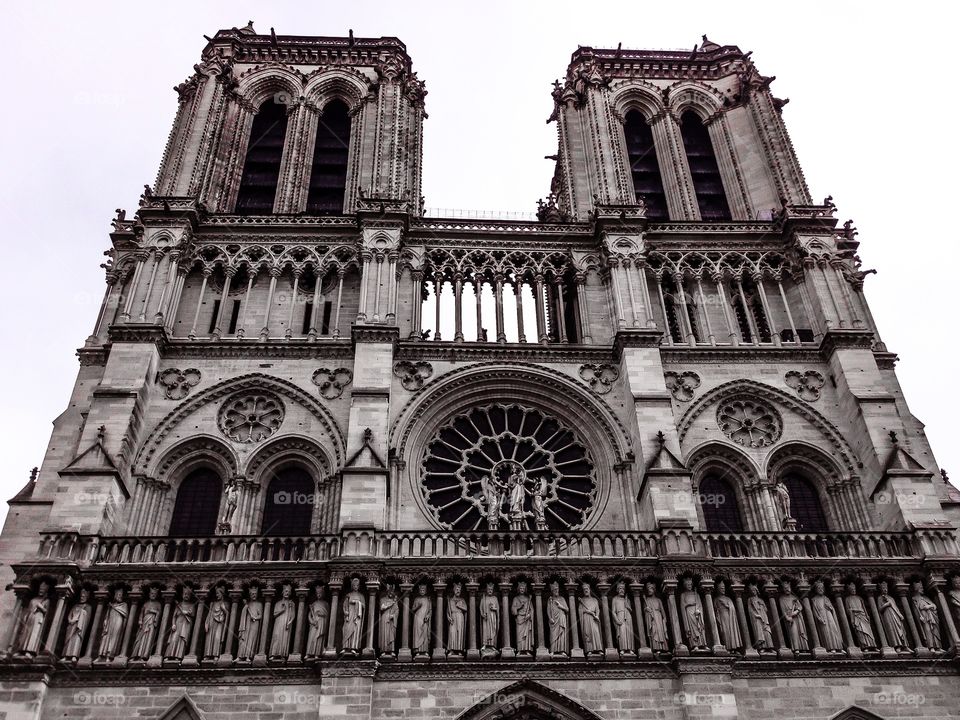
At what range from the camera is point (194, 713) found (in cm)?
1667

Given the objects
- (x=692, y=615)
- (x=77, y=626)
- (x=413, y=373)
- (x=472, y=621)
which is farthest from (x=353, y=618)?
(x=413, y=373)

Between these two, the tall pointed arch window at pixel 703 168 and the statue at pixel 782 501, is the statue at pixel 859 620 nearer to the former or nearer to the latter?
the statue at pixel 782 501

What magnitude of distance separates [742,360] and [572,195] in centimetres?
856

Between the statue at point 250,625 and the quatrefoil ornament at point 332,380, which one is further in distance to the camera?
the quatrefoil ornament at point 332,380

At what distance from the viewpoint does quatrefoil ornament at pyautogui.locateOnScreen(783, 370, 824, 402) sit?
23.4m

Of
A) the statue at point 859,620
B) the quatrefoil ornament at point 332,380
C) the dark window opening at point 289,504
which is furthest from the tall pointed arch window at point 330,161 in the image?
the statue at point 859,620

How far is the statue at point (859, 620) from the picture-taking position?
59.0 feet

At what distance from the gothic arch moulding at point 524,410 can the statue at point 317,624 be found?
12.9ft

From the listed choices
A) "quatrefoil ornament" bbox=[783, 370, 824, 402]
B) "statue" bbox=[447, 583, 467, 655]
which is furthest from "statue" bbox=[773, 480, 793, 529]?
"statue" bbox=[447, 583, 467, 655]

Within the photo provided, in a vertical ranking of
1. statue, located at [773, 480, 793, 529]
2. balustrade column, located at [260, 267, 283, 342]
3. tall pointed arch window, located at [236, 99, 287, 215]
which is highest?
tall pointed arch window, located at [236, 99, 287, 215]

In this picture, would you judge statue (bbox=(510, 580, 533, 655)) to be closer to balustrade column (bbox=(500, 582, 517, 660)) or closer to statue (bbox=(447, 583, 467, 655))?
balustrade column (bbox=(500, 582, 517, 660))

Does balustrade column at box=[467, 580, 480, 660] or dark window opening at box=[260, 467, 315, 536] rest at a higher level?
dark window opening at box=[260, 467, 315, 536]

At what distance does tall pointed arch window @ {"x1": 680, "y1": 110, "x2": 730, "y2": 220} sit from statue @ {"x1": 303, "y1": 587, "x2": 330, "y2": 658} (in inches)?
726

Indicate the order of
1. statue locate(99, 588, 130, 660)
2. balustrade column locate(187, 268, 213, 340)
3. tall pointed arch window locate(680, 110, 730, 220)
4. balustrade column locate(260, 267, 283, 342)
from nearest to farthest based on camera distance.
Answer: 1. statue locate(99, 588, 130, 660)
2. balustrade column locate(260, 267, 283, 342)
3. balustrade column locate(187, 268, 213, 340)
4. tall pointed arch window locate(680, 110, 730, 220)
